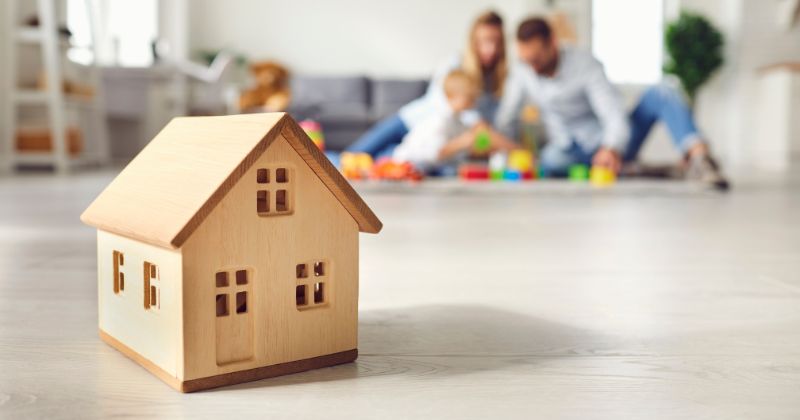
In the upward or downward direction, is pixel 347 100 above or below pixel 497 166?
above

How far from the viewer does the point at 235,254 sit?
58 cm

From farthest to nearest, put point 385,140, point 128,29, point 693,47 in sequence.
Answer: point 693,47 → point 128,29 → point 385,140

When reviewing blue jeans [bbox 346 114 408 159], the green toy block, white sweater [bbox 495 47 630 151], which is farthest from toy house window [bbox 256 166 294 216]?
blue jeans [bbox 346 114 408 159]

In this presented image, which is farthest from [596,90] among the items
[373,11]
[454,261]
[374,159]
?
[373,11]

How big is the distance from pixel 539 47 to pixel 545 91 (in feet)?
0.73

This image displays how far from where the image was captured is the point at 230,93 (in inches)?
258

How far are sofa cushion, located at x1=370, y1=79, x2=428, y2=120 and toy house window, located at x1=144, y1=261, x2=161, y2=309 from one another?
5422 millimetres

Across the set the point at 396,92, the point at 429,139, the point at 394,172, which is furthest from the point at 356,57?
the point at 394,172

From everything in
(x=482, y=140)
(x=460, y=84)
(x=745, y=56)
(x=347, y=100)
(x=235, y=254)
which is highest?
(x=745, y=56)

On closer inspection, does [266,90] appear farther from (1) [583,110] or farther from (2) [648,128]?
(2) [648,128]

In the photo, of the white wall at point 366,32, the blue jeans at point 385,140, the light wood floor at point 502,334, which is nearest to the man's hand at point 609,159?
the blue jeans at point 385,140

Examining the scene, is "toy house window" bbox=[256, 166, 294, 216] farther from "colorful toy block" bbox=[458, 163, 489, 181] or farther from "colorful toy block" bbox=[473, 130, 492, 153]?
"colorful toy block" bbox=[473, 130, 492, 153]

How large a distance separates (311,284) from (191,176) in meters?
0.13

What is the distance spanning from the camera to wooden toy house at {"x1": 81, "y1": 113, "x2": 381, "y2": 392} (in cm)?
56
